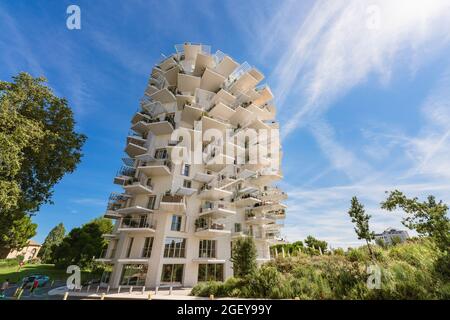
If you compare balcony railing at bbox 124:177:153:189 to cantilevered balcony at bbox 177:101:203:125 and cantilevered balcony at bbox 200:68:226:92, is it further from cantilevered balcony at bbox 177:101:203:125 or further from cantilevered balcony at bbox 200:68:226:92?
cantilevered balcony at bbox 200:68:226:92

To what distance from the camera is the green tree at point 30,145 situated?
1565 cm

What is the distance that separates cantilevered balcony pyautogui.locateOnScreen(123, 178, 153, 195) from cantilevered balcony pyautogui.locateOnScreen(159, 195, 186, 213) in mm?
3091

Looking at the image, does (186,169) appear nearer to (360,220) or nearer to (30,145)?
(30,145)

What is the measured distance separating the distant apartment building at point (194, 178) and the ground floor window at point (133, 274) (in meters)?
0.10

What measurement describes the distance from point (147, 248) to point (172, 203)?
19.5 ft

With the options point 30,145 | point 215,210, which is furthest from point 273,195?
point 30,145

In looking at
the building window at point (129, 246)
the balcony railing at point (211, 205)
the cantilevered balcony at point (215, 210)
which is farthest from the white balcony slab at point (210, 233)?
the building window at point (129, 246)

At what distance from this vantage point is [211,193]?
2528 cm

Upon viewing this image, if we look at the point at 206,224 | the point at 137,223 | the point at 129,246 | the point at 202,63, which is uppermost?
the point at 202,63

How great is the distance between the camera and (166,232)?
22344 mm
